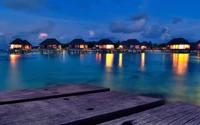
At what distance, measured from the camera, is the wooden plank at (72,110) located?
2330mm

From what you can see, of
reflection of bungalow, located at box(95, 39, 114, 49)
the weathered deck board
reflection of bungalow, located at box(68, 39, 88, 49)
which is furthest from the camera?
reflection of bungalow, located at box(68, 39, 88, 49)

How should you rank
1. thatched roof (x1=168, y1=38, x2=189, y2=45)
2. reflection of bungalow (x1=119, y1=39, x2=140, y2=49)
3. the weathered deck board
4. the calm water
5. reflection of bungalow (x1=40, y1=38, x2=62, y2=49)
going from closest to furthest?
the weathered deck board < the calm water < thatched roof (x1=168, y1=38, x2=189, y2=45) < reflection of bungalow (x1=40, y1=38, x2=62, y2=49) < reflection of bungalow (x1=119, y1=39, x2=140, y2=49)

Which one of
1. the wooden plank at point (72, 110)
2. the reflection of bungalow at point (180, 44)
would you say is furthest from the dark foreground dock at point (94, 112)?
the reflection of bungalow at point (180, 44)

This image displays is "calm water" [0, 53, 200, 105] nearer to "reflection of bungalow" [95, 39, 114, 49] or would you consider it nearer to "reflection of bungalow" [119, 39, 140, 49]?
"reflection of bungalow" [95, 39, 114, 49]

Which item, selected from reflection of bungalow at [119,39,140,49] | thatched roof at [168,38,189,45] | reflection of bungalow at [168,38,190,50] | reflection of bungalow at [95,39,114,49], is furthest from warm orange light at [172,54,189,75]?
reflection of bungalow at [119,39,140,49]

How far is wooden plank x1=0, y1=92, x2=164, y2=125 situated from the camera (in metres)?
2.33

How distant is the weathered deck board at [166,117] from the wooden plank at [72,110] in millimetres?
306

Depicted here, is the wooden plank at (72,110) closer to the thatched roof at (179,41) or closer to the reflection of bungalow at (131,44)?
the thatched roof at (179,41)

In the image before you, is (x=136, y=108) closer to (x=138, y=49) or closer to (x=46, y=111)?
(x=46, y=111)

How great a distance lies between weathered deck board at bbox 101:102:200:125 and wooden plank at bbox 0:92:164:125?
1.00 feet

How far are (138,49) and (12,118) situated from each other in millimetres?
94424

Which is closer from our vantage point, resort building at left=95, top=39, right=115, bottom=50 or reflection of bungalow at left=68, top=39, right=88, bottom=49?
resort building at left=95, top=39, right=115, bottom=50

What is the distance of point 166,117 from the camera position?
2508 millimetres

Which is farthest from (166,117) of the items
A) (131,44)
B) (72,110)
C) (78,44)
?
(131,44)
